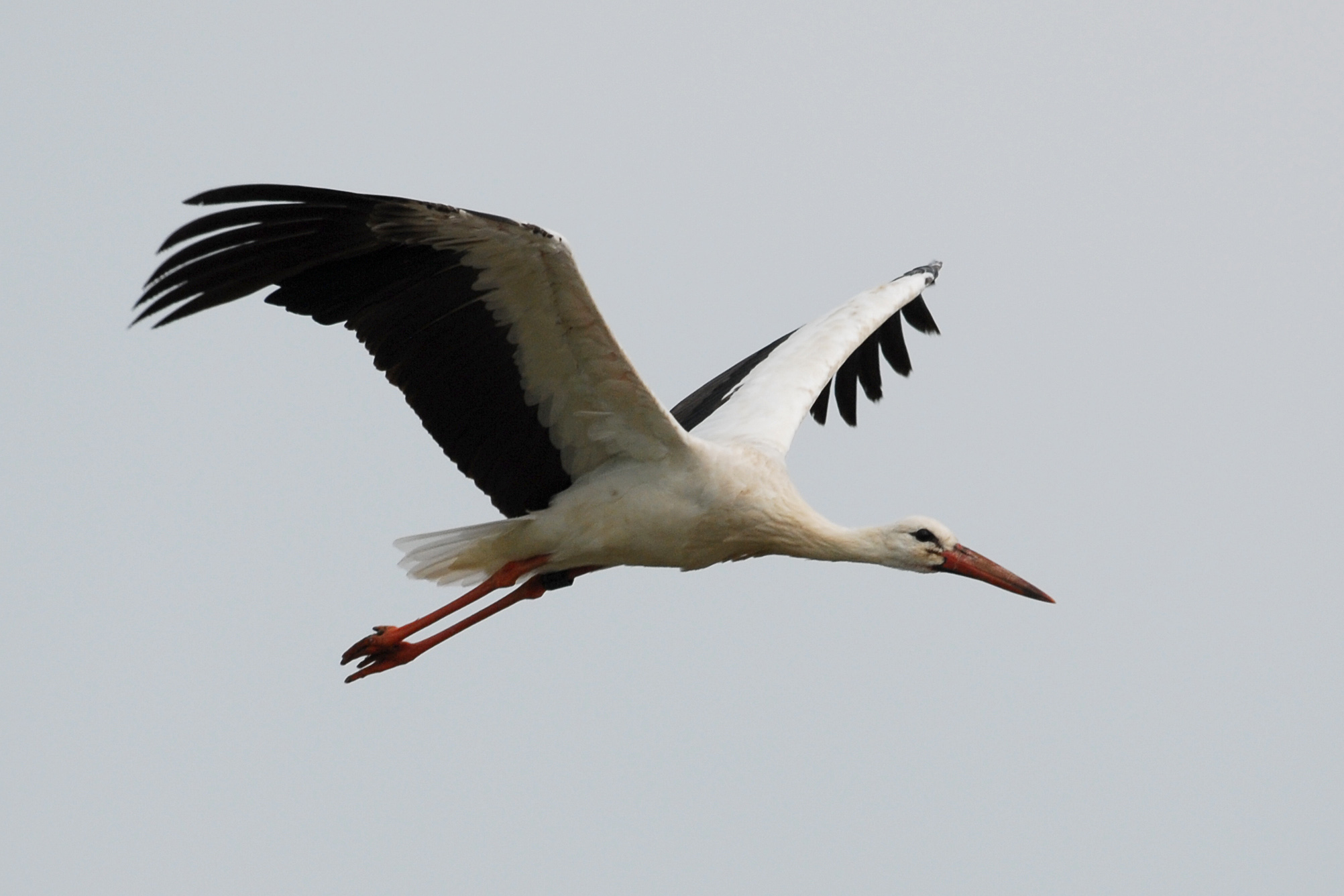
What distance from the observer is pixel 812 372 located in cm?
895

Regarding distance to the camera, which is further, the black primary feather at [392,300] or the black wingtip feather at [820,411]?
the black wingtip feather at [820,411]

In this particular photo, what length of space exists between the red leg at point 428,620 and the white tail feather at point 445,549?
0.08 m

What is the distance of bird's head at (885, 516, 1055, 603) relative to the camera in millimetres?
8031

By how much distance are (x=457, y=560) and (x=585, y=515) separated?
0.68 meters

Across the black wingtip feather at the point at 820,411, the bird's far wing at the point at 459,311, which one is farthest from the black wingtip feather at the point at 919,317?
the bird's far wing at the point at 459,311

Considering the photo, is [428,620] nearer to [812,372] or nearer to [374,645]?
[374,645]

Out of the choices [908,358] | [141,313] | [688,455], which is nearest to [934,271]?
[908,358]

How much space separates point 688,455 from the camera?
7.44m

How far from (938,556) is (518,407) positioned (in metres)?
2.04

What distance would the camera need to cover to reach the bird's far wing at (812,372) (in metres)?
8.49

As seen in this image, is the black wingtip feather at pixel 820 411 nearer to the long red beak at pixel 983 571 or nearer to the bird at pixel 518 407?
the bird at pixel 518 407

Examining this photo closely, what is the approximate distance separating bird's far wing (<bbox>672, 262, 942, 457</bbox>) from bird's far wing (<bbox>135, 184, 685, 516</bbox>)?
96 centimetres

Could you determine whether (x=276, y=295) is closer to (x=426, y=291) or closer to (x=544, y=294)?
(x=426, y=291)

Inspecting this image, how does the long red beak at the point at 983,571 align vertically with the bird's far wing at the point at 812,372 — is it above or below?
below
